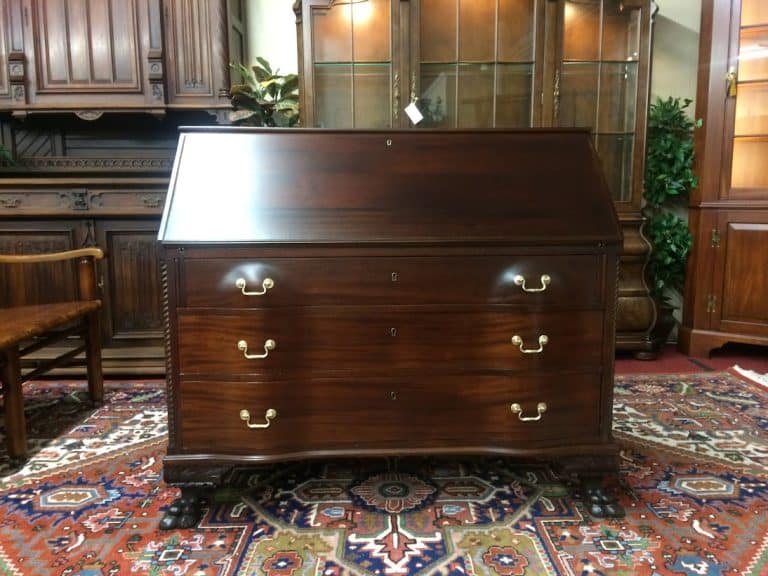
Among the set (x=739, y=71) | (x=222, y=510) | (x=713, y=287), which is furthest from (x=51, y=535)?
(x=739, y=71)

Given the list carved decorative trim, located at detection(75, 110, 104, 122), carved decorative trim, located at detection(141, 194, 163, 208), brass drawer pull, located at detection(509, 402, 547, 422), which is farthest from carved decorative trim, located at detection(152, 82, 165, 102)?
brass drawer pull, located at detection(509, 402, 547, 422)

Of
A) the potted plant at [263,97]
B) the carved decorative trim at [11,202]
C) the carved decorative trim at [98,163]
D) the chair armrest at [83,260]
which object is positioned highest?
the potted plant at [263,97]

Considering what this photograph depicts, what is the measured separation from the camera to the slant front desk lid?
1.42 m

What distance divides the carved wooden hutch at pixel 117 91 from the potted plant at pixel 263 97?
3.7 inches

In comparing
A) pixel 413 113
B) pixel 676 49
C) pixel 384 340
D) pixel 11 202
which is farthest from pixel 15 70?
pixel 676 49

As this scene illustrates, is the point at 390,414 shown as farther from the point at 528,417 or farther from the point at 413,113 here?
the point at 413,113

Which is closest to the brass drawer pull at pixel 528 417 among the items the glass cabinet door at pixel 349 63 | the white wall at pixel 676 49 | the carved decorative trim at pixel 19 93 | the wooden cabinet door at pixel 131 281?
the glass cabinet door at pixel 349 63

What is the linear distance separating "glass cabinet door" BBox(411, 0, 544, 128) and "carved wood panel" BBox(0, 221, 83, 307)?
6.23 ft

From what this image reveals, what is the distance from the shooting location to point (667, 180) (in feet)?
10.1

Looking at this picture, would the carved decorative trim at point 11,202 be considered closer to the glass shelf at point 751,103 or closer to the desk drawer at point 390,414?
the desk drawer at point 390,414

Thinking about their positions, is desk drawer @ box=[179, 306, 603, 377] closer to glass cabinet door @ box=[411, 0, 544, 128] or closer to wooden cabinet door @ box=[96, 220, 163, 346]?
wooden cabinet door @ box=[96, 220, 163, 346]

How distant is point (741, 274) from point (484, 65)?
1807 mm

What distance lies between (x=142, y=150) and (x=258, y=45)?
92cm

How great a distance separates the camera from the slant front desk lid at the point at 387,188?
56.1 inches
